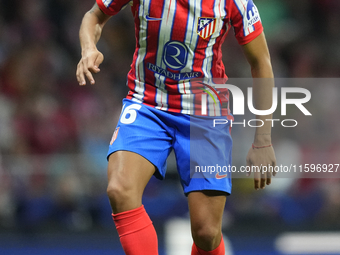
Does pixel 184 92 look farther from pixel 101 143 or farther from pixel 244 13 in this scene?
pixel 101 143

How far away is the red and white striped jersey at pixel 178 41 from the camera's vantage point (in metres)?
1.84

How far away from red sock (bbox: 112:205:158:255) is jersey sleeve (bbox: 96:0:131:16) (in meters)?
0.89

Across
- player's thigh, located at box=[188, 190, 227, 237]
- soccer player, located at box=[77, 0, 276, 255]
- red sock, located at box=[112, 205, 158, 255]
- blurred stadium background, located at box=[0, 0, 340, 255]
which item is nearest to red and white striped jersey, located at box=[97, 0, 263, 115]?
soccer player, located at box=[77, 0, 276, 255]

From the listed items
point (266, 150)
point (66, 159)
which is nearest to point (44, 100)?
point (66, 159)

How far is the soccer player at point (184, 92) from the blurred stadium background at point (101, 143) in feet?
4.27

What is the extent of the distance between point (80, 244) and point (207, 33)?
212 cm

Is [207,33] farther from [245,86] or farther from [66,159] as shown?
[66,159]

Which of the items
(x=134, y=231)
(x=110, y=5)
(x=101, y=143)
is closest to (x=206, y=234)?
(x=134, y=231)

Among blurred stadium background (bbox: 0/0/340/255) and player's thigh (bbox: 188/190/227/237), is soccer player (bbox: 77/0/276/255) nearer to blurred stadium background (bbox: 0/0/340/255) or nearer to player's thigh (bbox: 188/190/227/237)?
player's thigh (bbox: 188/190/227/237)

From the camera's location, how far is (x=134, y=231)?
1669 mm

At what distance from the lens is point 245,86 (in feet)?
11.1

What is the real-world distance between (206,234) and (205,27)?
35.4 inches

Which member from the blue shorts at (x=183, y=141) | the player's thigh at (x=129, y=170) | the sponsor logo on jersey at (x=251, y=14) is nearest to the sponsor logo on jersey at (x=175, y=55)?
the blue shorts at (x=183, y=141)

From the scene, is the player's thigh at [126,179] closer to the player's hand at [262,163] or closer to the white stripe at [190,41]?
the white stripe at [190,41]
